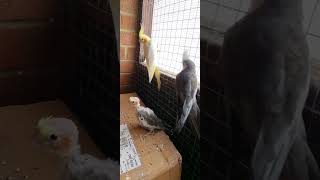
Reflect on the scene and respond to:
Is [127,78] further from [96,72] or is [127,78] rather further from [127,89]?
[96,72]

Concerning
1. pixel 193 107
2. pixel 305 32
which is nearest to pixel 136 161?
pixel 193 107

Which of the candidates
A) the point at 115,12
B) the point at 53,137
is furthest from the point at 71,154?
the point at 115,12

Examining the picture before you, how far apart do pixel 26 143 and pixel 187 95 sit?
0.38m

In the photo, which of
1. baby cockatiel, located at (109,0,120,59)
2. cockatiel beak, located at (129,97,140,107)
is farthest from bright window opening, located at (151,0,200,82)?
baby cockatiel, located at (109,0,120,59)

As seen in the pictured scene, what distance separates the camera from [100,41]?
526mm

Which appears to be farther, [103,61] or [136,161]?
[136,161]

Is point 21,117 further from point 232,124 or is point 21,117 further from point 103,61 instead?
point 232,124

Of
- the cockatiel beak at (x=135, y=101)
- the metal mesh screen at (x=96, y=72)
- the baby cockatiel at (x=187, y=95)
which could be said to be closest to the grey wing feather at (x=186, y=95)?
the baby cockatiel at (x=187, y=95)

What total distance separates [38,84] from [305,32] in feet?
1.37

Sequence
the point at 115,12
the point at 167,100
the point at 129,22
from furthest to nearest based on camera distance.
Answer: the point at 167,100
the point at 129,22
the point at 115,12

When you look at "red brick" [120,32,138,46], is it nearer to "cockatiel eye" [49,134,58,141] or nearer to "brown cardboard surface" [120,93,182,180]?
"brown cardboard surface" [120,93,182,180]

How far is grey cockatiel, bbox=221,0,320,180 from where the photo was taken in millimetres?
534

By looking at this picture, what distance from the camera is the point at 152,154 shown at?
0.87 m

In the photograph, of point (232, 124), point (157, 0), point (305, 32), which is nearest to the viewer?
point (305, 32)
